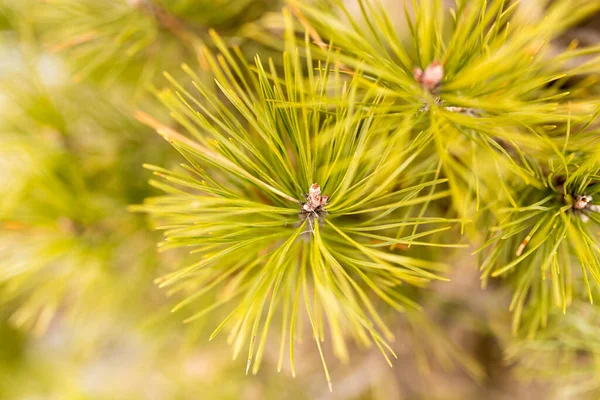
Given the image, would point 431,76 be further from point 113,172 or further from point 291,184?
point 113,172

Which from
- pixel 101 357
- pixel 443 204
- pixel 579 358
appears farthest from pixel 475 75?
pixel 101 357

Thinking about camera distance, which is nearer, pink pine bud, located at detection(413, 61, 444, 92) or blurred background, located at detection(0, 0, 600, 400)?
pink pine bud, located at detection(413, 61, 444, 92)

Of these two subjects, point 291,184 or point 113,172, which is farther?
point 113,172

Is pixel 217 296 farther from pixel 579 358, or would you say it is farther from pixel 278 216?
pixel 579 358

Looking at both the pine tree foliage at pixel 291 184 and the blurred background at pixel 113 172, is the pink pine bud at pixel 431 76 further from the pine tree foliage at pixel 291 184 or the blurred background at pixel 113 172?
the blurred background at pixel 113 172

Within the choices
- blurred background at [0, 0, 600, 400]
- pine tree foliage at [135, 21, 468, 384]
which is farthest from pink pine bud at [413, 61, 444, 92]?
blurred background at [0, 0, 600, 400]

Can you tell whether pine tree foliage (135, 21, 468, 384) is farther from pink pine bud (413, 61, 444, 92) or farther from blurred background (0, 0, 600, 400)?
blurred background (0, 0, 600, 400)

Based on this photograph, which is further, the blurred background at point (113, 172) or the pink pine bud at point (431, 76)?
the blurred background at point (113, 172)

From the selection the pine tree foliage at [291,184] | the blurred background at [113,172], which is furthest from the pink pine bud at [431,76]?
the blurred background at [113,172]

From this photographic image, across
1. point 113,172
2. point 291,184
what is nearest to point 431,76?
point 291,184

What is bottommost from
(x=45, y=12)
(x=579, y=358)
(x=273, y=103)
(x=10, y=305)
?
(x=579, y=358)

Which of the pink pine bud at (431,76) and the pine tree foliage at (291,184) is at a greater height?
the pink pine bud at (431,76)
